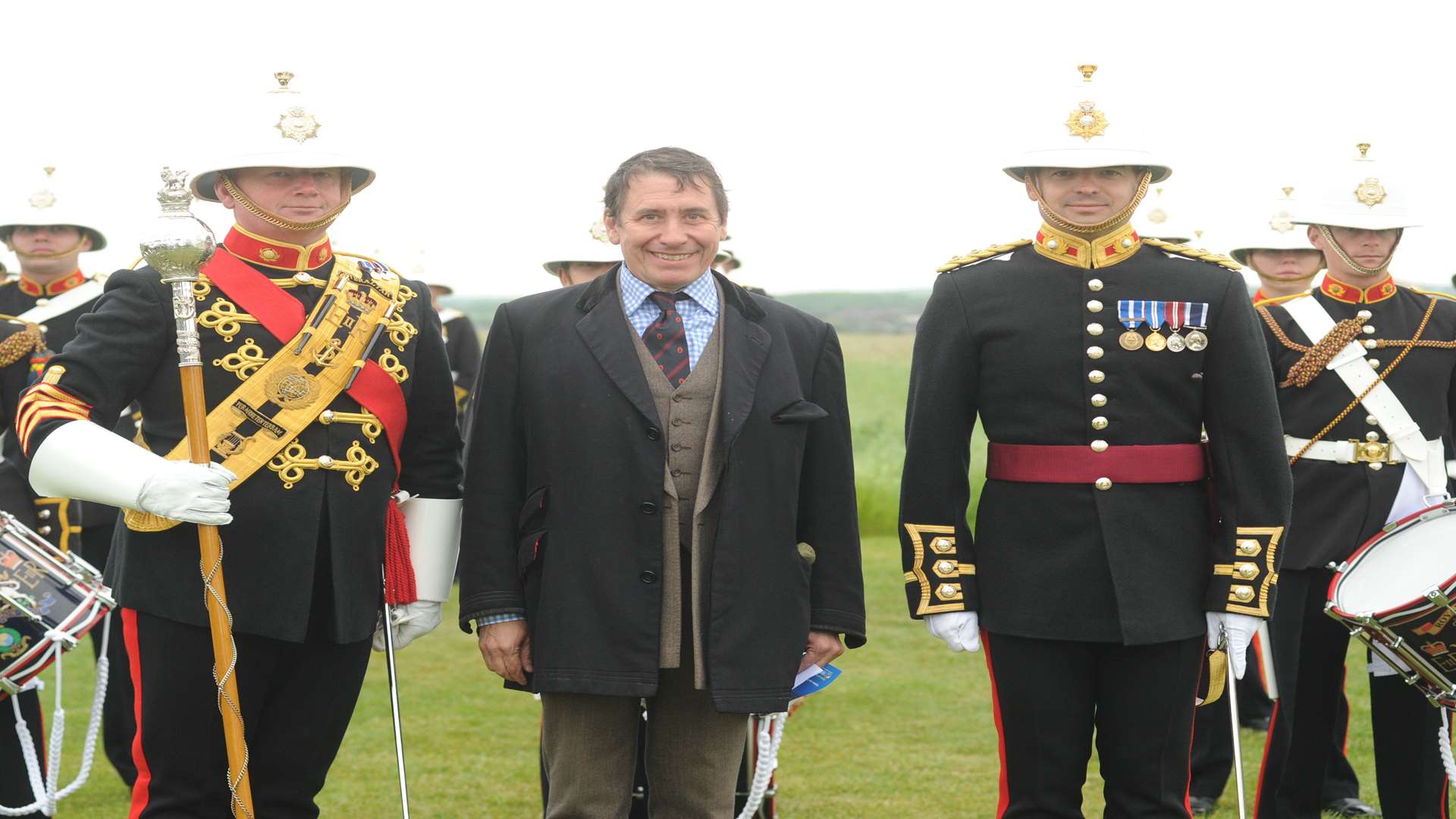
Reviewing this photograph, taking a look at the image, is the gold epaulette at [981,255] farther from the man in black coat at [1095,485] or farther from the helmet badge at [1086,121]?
the helmet badge at [1086,121]

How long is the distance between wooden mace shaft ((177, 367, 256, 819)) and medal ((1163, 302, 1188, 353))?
2039 mm

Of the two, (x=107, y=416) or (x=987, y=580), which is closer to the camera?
(x=107, y=416)

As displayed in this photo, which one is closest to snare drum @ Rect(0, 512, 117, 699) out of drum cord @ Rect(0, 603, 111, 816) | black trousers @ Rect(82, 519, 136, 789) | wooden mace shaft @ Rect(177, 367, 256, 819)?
drum cord @ Rect(0, 603, 111, 816)

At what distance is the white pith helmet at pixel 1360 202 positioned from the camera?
577 centimetres

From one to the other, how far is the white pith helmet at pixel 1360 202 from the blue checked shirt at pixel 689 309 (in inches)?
102

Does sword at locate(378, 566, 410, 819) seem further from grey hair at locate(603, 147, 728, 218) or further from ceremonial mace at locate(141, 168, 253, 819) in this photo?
grey hair at locate(603, 147, 728, 218)

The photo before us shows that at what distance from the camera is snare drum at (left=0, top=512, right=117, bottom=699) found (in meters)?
4.68

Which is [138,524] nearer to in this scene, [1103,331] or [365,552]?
[365,552]

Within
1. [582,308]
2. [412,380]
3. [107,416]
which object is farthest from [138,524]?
[582,308]

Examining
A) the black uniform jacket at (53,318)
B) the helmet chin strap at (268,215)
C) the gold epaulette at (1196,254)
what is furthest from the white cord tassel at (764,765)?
the black uniform jacket at (53,318)

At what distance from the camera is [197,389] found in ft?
12.1

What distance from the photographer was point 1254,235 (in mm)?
7328

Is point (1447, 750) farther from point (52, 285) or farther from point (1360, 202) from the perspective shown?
point (52, 285)

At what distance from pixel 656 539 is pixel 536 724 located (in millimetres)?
4738
